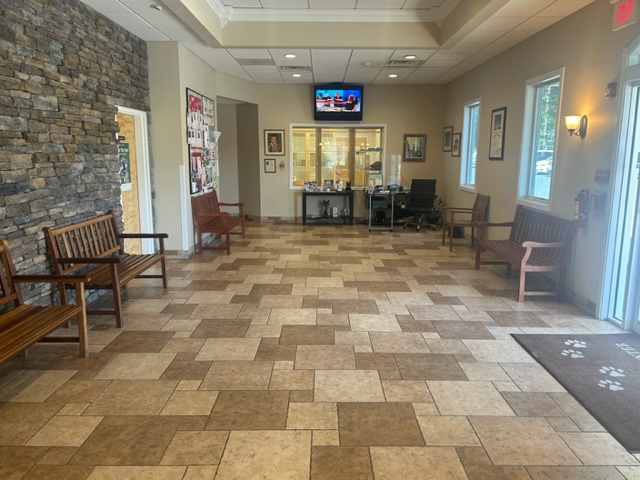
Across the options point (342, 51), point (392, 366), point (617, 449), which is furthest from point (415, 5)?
point (617, 449)

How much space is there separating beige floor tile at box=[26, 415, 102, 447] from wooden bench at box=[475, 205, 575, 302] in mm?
3957

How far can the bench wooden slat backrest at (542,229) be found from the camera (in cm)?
462

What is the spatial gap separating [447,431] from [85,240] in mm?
3637

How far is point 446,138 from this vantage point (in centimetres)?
935

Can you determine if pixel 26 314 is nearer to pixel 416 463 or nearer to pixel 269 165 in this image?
pixel 416 463

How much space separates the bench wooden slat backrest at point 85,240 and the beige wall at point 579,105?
187 inches

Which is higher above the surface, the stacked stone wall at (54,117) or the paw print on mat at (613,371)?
the stacked stone wall at (54,117)

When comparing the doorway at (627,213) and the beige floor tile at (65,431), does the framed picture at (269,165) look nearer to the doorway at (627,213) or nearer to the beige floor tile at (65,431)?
the doorway at (627,213)

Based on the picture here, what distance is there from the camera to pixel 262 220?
9953mm

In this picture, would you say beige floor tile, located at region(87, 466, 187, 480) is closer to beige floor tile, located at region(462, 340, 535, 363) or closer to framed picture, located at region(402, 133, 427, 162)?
beige floor tile, located at region(462, 340, 535, 363)

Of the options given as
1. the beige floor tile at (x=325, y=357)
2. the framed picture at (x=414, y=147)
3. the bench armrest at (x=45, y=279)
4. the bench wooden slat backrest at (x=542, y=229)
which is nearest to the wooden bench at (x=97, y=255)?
the bench armrest at (x=45, y=279)

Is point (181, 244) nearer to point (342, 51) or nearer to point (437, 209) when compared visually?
point (342, 51)

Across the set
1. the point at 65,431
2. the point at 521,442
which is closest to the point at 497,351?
the point at 521,442

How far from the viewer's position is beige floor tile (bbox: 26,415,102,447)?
236cm
